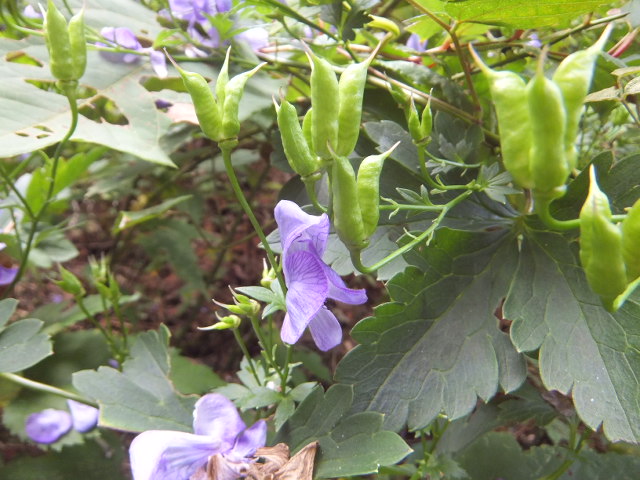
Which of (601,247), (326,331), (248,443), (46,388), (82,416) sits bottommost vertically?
(82,416)

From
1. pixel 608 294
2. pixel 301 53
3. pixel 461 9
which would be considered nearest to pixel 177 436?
pixel 608 294

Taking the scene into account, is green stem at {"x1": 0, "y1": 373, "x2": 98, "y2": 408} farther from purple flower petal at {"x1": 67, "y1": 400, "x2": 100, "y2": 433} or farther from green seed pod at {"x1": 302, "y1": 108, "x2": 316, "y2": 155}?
green seed pod at {"x1": 302, "y1": 108, "x2": 316, "y2": 155}

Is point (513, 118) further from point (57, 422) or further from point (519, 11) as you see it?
point (57, 422)

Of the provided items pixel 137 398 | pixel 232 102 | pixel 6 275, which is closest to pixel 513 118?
pixel 232 102

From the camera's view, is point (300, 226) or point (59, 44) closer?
point (300, 226)

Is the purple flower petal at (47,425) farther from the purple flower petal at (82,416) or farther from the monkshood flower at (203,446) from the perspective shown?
the monkshood flower at (203,446)

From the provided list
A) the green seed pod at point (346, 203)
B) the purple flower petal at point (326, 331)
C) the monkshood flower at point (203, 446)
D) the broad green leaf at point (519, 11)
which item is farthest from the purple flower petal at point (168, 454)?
the broad green leaf at point (519, 11)

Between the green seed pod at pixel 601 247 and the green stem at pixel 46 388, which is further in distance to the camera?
the green stem at pixel 46 388
